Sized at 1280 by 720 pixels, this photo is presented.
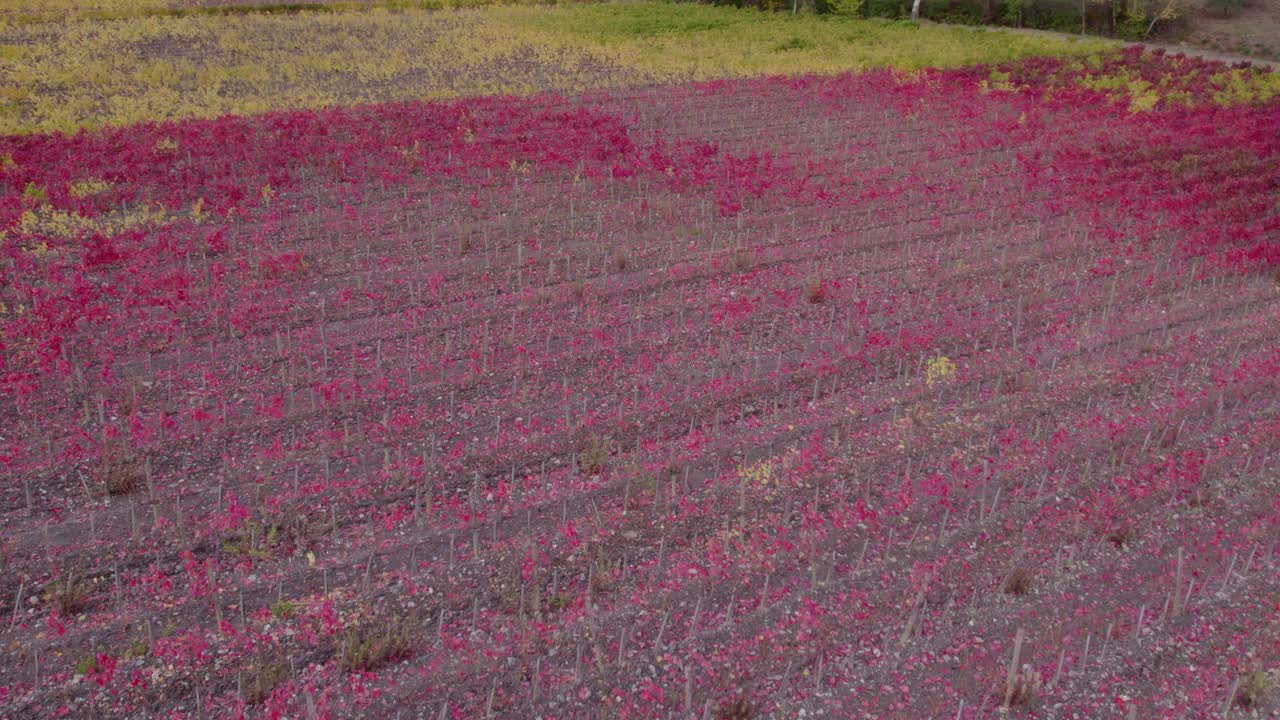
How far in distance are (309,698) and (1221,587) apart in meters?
6.55

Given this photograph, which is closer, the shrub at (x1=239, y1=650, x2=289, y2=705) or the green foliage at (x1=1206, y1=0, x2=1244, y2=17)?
the shrub at (x1=239, y1=650, x2=289, y2=705)

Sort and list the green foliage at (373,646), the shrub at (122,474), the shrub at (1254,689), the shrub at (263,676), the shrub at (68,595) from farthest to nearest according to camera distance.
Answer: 1. the shrub at (122,474)
2. the shrub at (68,595)
3. the green foliage at (373,646)
4. the shrub at (1254,689)
5. the shrub at (263,676)

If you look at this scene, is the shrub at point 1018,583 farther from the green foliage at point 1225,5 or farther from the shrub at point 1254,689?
the green foliage at point 1225,5

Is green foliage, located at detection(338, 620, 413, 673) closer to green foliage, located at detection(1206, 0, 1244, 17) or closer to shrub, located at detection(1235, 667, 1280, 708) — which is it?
shrub, located at detection(1235, 667, 1280, 708)

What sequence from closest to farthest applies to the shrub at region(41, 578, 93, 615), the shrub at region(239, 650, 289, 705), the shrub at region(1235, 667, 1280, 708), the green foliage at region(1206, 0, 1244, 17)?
the shrub at region(239, 650, 289, 705), the shrub at region(1235, 667, 1280, 708), the shrub at region(41, 578, 93, 615), the green foliage at region(1206, 0, 1244, 17)

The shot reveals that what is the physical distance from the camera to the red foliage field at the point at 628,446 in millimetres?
5629

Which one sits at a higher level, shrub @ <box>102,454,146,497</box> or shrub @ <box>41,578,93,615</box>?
shrub @ <box>102,454,146,497</box>

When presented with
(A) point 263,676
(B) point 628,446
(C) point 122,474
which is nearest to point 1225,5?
(B) point 628,446

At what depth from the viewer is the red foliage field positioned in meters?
5.63

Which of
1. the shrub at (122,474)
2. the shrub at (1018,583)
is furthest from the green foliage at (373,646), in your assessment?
the shrub at (1018,583)

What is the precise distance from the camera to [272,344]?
9641mm

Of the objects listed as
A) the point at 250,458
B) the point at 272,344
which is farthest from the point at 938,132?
the point at 250,458

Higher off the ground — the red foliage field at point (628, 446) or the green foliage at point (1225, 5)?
the green foliage at point (1225, 5)

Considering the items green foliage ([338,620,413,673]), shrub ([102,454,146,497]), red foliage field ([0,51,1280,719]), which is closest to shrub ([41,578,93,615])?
red foliage field ([0,51,1280,719])
